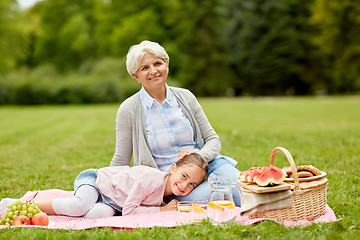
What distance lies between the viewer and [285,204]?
10.7 ft

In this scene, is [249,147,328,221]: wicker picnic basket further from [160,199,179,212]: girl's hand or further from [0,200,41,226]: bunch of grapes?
[0,200,41,226]: bunch of grapes

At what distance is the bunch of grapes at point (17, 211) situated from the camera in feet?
11.1

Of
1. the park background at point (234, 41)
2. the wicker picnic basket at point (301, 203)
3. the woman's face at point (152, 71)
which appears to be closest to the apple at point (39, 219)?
the woman's face at point (152, 71)

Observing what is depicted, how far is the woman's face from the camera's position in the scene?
389 centimetres

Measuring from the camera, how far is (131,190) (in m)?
3.60

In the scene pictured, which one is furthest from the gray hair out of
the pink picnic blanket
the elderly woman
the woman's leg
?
the pink picnic blanket

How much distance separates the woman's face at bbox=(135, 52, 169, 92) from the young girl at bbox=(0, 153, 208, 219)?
82 cm

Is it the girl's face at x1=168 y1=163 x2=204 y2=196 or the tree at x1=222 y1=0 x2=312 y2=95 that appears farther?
the tree at x1=222 y1=0 x2=312 y2=95

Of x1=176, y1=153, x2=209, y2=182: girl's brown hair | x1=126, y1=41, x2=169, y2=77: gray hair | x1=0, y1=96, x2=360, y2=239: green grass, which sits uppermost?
x1=126, y1=41, x2=169, y2=77: gray hair

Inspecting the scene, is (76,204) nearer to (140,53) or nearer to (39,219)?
(39,219)

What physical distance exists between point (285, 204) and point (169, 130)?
4.57 feet

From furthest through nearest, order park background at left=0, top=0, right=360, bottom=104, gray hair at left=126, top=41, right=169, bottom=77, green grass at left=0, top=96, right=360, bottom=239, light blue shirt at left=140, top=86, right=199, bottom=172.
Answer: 1. park background at left=0, top=0, right=360, bottom=104
2. light blue shirt at left=140, top=86, right=199, bottom=172
3. gray hair at left=126, top=41, right=169, bottom=77
4. green grass at left=0, top=96, right=360, bottom=239

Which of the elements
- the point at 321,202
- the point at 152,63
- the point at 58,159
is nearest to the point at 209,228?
the point at 321,202

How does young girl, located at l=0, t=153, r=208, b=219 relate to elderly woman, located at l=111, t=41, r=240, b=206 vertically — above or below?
below
